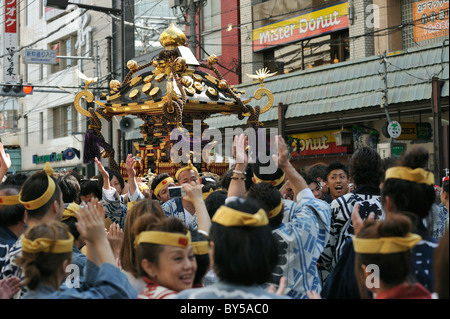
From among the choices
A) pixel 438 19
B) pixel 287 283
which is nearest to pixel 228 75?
pixel 438 19

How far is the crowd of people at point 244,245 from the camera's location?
Result: 101 inches

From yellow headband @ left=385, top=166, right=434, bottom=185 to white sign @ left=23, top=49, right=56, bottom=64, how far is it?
17616 mm

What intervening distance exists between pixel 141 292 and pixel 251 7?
17.7 m

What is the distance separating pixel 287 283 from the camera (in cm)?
360

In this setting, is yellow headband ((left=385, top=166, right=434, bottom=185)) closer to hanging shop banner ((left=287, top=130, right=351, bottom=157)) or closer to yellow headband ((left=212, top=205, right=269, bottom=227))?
yellow headband ((left=212, top=205, right=269, bottom=227))

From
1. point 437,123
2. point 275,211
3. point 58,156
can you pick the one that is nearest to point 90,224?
point 275,211

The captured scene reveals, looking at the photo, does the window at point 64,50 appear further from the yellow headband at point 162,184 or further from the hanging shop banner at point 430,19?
the yellow headband at point 162,184

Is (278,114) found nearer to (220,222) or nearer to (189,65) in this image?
(189,65)

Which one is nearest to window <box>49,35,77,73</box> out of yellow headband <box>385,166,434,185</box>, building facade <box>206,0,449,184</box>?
building facade <box>206,0,449,184</box>

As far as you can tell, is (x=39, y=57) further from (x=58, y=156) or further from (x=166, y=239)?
(x=166, y=239)

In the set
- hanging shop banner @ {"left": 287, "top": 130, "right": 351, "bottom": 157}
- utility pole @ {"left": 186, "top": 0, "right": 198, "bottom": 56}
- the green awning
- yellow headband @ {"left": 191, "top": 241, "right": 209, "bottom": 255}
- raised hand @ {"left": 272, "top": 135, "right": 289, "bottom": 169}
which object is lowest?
yellow headband @ {"left": 191, "top": 241, "right": 209, "bottom": 255}

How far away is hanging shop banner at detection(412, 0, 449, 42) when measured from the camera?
14.6m

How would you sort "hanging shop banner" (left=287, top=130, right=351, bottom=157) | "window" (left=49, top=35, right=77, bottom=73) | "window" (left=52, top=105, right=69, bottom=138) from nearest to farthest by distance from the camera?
"hanging shop banner" (left=287, top=130, right=351, bottom=157)
"window" (left=49, top=35, right=77, bottom=73)
"window" (left=52, top=105, right=69, bottom=138)

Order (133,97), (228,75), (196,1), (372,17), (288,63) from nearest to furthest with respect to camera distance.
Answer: (133,97) < (372,17) < (196,1) < (288,63) < (228,75)
